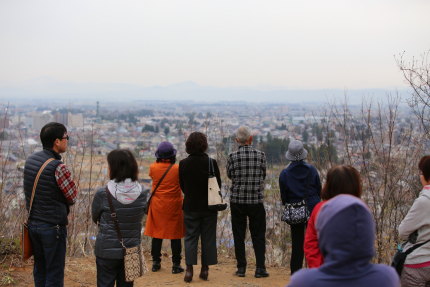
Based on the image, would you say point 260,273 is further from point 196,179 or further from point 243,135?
point 243,135

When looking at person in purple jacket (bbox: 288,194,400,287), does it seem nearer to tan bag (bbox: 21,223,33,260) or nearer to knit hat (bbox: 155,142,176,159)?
tan bag (bbox: 21,223,33,260)

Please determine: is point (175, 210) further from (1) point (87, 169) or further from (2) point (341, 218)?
(2) point (341, 218)

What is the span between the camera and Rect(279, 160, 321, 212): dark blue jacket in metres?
5.89

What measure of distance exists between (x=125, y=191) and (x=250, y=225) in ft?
8.33

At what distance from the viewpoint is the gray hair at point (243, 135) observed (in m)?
6.34

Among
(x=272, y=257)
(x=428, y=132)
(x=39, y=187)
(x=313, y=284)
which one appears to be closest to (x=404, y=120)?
(x=428, y=132)

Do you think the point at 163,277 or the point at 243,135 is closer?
the point at 243,135

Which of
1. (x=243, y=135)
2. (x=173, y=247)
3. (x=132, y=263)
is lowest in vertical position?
→ (x=173, y=247)

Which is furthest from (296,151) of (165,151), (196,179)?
(165,151)

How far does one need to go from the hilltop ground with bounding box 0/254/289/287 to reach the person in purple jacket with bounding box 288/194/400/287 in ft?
13.6

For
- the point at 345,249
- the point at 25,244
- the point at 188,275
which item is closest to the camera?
the point at 345,249

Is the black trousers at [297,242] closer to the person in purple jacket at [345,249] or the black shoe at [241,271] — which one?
the black shoe at [241,271]

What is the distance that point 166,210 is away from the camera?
657cm

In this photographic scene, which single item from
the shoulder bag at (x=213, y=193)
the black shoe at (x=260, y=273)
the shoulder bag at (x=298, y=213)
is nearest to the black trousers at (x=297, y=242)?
the shoulder bag at (x=298, y=213)
